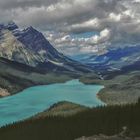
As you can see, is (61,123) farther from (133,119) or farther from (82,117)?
(133,119)

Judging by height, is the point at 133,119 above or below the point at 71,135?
above

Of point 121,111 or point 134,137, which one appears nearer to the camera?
point 134,137

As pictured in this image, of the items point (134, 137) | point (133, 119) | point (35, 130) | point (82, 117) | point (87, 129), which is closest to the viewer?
point (134, 137)

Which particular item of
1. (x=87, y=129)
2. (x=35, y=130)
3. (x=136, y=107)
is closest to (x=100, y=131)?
(x=87, y=129)

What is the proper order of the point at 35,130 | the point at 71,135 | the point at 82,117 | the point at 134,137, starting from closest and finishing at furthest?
the point at 134,137, the point at 71,135, the point at 82,117, the point at 35,130

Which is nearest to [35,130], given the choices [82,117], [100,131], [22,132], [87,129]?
[22,132]

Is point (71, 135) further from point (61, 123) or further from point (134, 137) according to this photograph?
point (134, 137)
